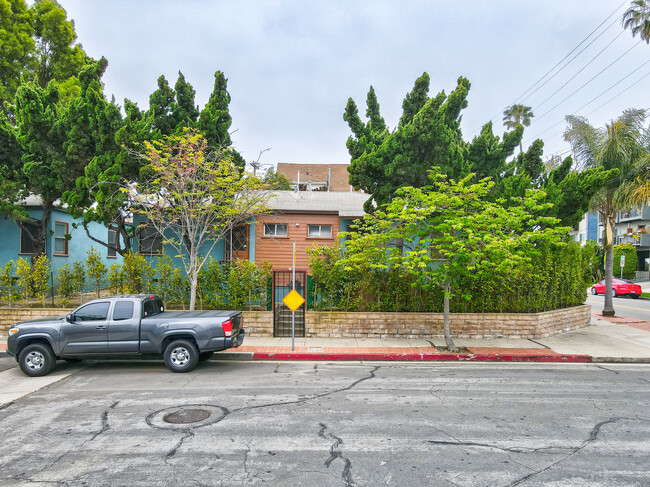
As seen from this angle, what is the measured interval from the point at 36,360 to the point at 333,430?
23.7 ft

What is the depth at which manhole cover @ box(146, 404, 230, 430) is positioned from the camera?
6.10 meters

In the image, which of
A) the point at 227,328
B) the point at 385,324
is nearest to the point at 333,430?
the point at 227,328

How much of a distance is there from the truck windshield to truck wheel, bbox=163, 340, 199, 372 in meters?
0.99

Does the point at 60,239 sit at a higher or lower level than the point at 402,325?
higher

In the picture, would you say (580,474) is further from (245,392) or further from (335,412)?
(245,392)

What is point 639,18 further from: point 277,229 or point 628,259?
point 628,259

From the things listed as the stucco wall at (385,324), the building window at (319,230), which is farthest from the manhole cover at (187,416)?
the building window at (319,230)

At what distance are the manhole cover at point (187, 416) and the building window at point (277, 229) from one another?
43.0 ft

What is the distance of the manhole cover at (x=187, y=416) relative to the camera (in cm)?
626

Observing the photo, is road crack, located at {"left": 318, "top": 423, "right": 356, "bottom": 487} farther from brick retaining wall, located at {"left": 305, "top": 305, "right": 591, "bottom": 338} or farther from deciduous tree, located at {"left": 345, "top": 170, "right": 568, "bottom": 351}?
brick retaining wall, located at {"left": 305, "top": 305, "right": 591, "bottom": 338}

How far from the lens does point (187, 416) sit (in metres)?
6.47

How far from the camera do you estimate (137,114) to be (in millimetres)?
15000

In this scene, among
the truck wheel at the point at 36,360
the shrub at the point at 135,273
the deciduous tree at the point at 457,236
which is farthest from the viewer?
the shrub at the point at 135,273

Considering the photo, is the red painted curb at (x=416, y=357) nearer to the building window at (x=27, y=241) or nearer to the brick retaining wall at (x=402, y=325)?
the brick retaining wall at (x=402, y=325)
